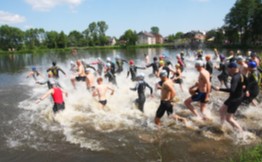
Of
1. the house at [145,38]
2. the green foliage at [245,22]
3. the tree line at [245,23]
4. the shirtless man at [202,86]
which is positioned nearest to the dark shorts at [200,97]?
the shirtless man at [202,86]

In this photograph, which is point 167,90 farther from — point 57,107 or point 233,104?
point 57,107

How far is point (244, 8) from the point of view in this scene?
65812 millimetres

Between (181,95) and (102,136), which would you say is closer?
(102,136)

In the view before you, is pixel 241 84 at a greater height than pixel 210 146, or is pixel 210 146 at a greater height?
pixel 241 84

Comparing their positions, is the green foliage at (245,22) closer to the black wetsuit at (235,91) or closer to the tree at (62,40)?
the black wetsuit at (235,91)

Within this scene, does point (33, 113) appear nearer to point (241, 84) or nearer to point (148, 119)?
point (148, 119)

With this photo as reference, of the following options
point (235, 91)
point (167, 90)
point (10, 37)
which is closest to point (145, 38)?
point (10, 37)

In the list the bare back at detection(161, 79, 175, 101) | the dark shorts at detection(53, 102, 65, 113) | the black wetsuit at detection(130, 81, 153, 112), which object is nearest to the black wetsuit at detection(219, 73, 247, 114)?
the bare back at detection(161, 79, 175, 101)

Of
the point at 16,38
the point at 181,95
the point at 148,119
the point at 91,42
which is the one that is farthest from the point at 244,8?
the point at 16,38

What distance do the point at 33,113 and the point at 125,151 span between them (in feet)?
18.0

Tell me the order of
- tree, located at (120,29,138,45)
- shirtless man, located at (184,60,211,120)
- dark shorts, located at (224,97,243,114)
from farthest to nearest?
tree, located at (120,29,138,45) → shirtless man, located at (184,60,211,120) → dark shorts, located at (224,97,243,114)

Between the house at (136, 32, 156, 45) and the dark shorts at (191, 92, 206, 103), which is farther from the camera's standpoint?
the house at (136, 32, 156, 45)

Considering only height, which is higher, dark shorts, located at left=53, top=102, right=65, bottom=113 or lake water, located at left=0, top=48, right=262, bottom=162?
dark shorts, located at left=53, top=102, right=65, bottom=113

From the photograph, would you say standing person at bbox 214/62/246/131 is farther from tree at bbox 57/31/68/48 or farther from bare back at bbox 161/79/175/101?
tree at bbox 57/31/68/48
